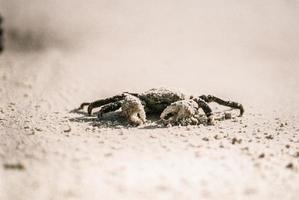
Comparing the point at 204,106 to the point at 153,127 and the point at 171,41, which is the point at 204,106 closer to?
the point at 153,127

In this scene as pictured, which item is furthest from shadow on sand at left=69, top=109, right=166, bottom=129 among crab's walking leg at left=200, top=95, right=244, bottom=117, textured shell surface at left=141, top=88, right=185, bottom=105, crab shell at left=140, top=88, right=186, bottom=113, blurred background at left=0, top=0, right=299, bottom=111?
blurred background at left=0, top=0, right=299, bottom=111

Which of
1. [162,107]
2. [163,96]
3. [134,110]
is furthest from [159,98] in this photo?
[134,110]

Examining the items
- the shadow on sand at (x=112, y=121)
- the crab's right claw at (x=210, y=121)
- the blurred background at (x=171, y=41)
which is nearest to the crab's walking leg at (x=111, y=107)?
the shadow on sand at (x=112, y=121)

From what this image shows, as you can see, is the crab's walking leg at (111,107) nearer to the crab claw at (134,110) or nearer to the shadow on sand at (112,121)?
the shadow on sand at (112,121)

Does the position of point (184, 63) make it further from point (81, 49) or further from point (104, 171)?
point (104, 171)

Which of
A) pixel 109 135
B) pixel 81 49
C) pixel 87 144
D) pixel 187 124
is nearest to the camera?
pixel 87 144

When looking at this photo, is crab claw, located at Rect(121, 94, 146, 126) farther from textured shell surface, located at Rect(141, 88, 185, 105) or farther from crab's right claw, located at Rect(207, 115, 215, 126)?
crab's right claw, located at Rect(207, 115, 215, 126)

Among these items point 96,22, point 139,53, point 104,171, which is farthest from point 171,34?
point 104,171
